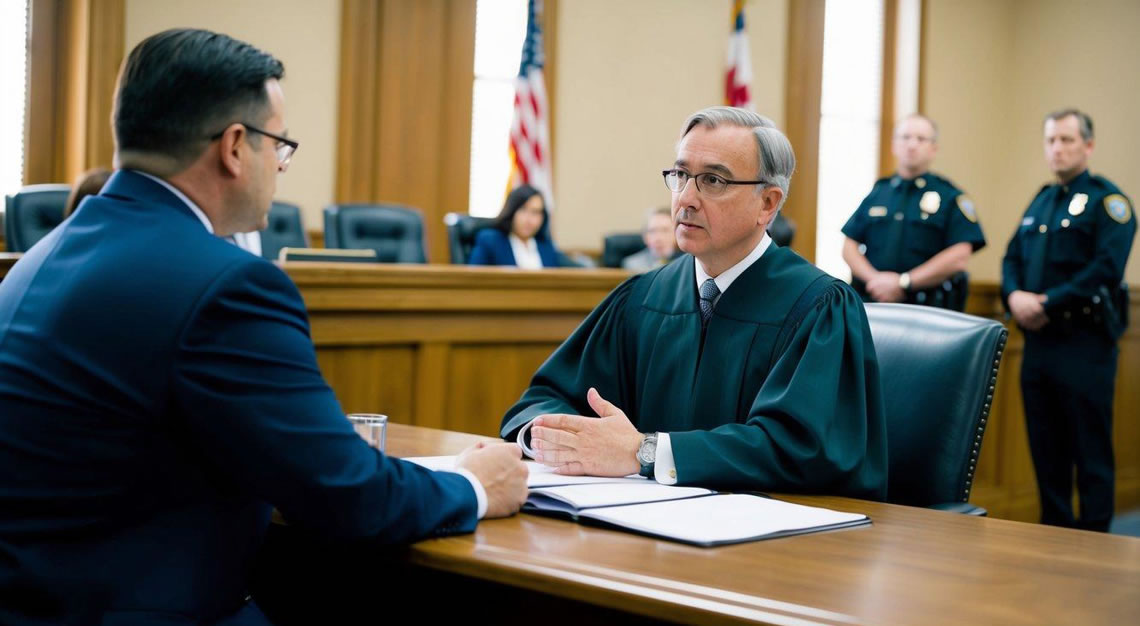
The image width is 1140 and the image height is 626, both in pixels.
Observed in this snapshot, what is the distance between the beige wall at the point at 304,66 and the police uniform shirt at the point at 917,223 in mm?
3432

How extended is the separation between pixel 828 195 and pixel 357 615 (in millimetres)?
Answer: 8624

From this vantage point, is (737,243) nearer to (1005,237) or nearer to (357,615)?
(357,615)

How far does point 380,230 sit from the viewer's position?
6551mm

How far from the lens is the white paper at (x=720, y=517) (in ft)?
5.42

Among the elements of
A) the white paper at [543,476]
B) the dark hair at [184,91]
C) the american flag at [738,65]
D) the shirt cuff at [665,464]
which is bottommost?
the white paper at [543,476]

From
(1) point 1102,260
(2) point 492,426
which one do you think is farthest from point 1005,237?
(2) point 492,426

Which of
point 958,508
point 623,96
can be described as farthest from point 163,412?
point 623,96

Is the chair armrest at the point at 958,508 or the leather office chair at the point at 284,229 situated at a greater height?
the leather office chair at the point at 284,229

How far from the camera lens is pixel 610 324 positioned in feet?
8.75

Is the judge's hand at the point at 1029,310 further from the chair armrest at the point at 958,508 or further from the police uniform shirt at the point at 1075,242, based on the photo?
the chair armrest at the point at 958,508

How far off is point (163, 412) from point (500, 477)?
506 millimetres

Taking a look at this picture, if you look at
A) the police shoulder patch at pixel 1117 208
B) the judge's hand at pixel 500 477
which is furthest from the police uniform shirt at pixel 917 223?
the judge's hand at pixel 500 477

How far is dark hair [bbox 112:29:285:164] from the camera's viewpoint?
1587 mm

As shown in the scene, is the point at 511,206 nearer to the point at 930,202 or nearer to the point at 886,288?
the point at 886,288
